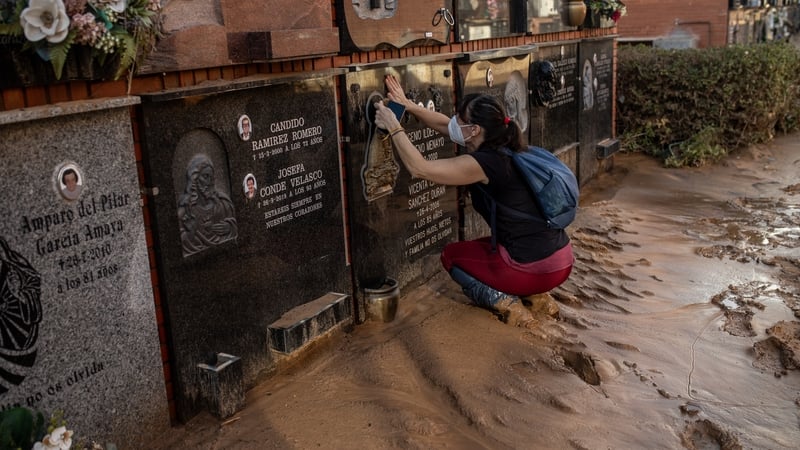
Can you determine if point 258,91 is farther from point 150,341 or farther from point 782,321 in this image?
point 782,321

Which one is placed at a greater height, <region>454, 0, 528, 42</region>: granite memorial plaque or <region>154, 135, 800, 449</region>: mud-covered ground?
<region>454, 0, 528, 42</region>: granite memorial plaque

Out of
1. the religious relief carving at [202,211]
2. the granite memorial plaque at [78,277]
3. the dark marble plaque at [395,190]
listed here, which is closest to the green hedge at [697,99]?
Answer: the dark marble plaque at [395,190]

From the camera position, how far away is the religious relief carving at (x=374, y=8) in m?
5.21

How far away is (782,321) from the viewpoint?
5.90 m

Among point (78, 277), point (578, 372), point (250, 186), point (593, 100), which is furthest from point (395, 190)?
point (593, 100)

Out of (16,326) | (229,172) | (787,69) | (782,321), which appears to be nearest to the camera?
(16,326)

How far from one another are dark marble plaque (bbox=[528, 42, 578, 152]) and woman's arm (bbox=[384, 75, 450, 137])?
114 inches

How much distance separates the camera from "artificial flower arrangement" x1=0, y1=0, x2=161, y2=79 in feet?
9.57

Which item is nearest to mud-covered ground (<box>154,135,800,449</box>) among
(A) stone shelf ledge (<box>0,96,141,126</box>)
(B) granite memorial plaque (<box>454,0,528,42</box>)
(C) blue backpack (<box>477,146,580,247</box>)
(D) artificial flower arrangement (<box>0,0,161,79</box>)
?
(C) blue backpack (<box>477,146,580,247</box>)

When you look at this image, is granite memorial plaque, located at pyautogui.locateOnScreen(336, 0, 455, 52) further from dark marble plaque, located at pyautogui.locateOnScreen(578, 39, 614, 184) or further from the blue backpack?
dark marble plaque, located at pyautogui.locateOnScreen(578, 39, 614, 184)

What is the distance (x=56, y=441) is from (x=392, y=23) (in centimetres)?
354

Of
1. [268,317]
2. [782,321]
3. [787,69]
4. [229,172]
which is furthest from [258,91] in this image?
[787,69]

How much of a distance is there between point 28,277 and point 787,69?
1260cm

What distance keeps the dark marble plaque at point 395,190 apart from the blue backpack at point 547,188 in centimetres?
71
